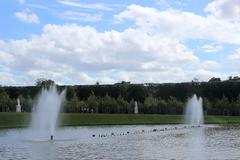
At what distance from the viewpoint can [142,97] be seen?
15538 centimetres

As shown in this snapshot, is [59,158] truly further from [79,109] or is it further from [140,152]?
[79,109]

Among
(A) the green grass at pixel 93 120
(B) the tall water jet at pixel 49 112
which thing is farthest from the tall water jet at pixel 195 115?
(B) the tall water jet at pixel 49 112

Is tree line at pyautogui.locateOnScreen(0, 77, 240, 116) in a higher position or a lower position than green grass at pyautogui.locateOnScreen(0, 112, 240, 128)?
higher

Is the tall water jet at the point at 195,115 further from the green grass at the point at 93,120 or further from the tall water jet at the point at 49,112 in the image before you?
the tall water jet at the point at 49,112

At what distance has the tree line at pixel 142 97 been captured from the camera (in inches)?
4956

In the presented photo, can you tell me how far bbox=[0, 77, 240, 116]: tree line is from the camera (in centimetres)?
12588

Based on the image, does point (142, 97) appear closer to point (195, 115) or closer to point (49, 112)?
point (195, 115)

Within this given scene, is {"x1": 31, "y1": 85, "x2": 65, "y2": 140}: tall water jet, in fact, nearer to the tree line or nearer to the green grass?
the green grass

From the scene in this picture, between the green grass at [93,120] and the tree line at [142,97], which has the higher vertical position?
the tree line at [142,97]

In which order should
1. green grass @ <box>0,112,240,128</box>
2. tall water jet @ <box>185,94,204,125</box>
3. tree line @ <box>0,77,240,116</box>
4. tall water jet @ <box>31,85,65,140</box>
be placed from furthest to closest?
tree line @ <box>0,77,240,116</box>, tall water jet @ <box>185,94,204,125</box>, green grass @ <box>0,112,240,128</box>, tall water jet @ <box>31,85,65,140</box>

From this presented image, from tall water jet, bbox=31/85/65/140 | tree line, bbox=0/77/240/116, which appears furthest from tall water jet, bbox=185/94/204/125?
tall water jet, bbox=31/85/65/140

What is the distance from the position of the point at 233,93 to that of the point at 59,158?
120 meters

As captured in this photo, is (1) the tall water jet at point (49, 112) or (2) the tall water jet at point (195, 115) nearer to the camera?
(1) the tall water jet at point (49, 112)

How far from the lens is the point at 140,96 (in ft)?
511
